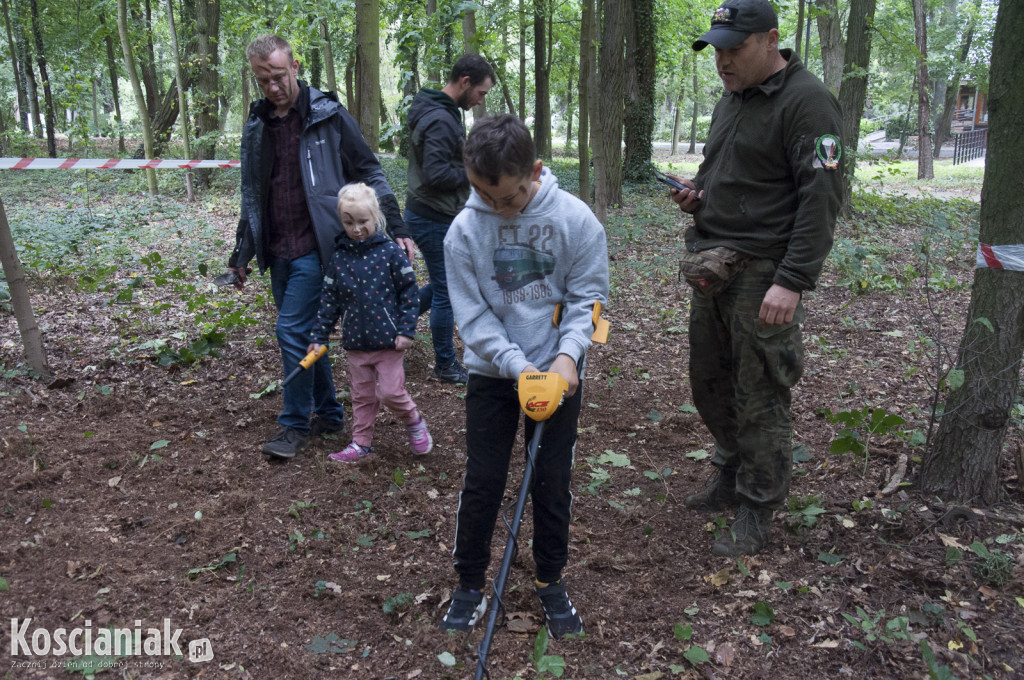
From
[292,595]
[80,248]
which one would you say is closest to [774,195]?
[292,595]

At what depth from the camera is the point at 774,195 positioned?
9.18ft

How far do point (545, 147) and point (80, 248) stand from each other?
16976 millimetres

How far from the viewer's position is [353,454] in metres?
4.00

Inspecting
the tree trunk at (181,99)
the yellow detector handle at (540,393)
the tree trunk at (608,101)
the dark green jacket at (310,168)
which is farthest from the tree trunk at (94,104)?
the yellow detector handle at (540,393)

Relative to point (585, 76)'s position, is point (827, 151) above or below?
below

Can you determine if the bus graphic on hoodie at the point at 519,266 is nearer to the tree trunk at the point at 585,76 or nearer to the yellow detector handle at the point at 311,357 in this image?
the yellow detector handle at the point at 311,357

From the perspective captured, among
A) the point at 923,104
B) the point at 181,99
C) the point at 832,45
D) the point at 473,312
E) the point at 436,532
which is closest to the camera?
the point at 473,312

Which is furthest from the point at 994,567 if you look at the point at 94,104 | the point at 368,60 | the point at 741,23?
the point at 94,104

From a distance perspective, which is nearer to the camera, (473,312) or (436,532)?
(473,312)

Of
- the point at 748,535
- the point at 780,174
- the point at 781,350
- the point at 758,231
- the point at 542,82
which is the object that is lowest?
the point at 748,535

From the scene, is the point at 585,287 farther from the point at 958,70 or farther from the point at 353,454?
the point at 958,70

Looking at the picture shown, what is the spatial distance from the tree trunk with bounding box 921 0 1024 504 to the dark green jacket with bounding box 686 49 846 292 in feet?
2.60

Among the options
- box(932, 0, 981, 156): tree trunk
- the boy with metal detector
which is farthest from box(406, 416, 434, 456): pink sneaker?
box(932, 0, 981, 156): tree trunk

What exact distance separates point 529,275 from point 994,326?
202 centimetres
